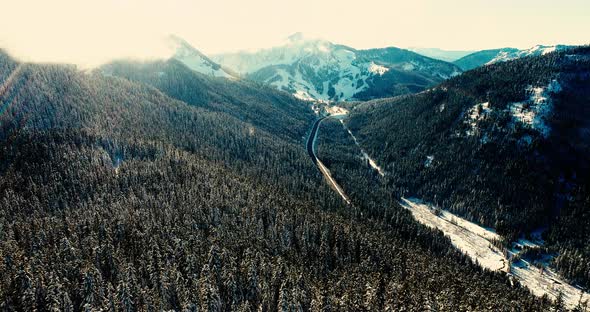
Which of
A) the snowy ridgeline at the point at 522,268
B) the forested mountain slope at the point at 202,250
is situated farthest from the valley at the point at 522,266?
the forested mountain slope at the point at 202,250

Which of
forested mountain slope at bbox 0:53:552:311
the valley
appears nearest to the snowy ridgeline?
the valley

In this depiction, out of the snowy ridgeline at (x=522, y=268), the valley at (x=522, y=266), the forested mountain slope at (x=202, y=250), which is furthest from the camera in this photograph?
the snowy ridgeline at (x=522, y=268)

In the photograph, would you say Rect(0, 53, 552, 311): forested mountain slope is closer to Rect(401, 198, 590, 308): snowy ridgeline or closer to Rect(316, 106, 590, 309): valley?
Rect(316, 106, 590, 309): valley

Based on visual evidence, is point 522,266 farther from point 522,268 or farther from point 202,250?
point 202,250

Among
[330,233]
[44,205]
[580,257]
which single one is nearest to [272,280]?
[330,233]

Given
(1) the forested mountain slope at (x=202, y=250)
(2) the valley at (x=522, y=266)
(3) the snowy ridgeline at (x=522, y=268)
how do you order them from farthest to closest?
(3) the snowy ridgeline at (x=522, y=268)
(2) the valley at (x=522, y=266)
(1) the forested mountain slope at (x=202, y=250)

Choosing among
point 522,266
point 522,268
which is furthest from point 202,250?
point 522,266

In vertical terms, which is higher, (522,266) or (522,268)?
(522,266)

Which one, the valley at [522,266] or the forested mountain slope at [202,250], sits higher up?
the forested mountain slope at [202,250]

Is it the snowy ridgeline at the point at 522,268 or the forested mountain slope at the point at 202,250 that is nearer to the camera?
the forested mountain slope at the point at 202,250

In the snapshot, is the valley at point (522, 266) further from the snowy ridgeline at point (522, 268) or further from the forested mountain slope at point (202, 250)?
the forested mountain slope at point (202, 250)
